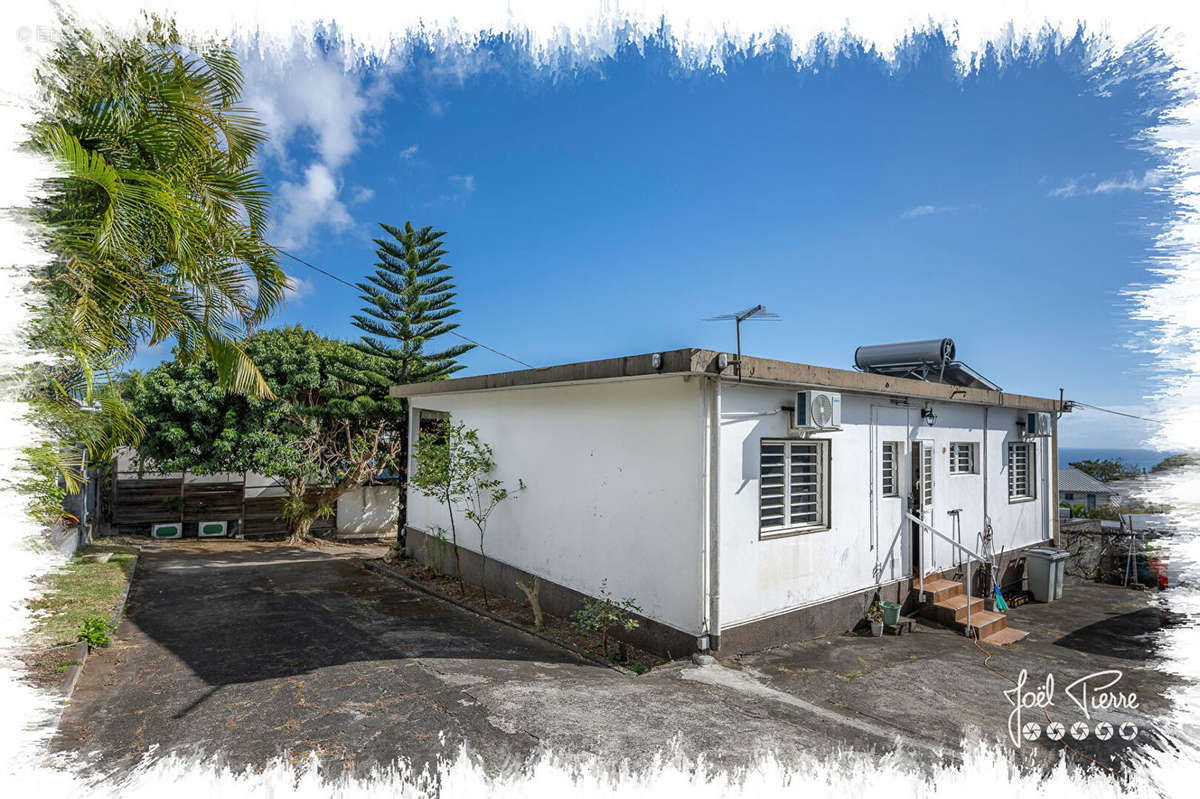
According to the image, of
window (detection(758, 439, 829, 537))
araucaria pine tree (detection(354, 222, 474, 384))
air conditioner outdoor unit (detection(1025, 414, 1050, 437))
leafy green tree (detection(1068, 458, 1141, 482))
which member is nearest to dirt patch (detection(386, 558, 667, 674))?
window (detection(758, 439, 829, 537))

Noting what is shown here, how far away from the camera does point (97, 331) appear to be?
4930mm

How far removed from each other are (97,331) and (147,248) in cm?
112

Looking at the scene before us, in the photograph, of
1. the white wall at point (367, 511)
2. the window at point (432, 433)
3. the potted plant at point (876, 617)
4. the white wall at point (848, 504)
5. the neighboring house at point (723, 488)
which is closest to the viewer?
the neighboring house at point (723, 488)

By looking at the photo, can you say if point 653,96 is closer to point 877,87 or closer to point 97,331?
point 877,87

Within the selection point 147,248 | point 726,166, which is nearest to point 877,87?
point 726,166

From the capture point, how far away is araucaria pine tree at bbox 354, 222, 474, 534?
16.8m

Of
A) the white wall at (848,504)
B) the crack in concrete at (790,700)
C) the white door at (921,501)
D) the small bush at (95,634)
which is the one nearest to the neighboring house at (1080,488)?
the white wall at (848,504)

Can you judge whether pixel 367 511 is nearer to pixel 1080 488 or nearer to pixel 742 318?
pixel 742 318

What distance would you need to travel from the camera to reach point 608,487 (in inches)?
260

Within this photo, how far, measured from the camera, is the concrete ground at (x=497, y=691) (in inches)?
155

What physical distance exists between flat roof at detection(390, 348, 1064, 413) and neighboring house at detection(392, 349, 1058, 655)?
21mm

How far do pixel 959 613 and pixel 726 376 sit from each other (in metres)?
4.74

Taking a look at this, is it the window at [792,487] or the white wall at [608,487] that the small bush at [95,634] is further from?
the window at [792,487]

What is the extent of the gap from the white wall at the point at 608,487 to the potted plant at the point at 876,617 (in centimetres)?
272
